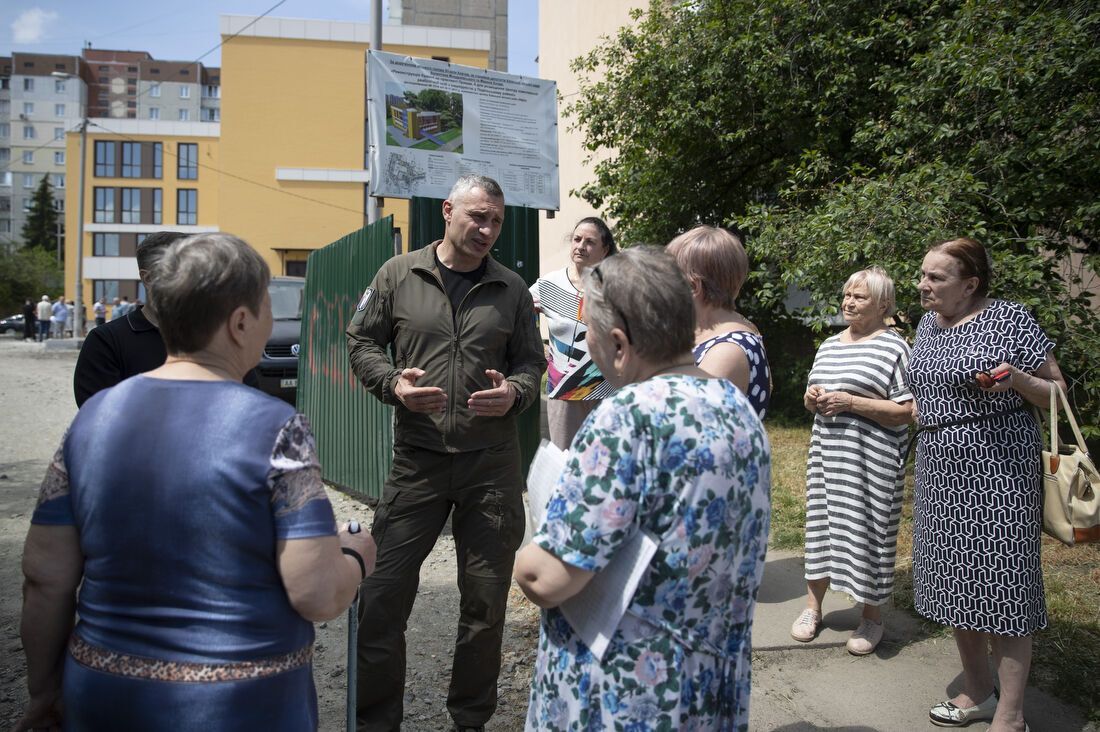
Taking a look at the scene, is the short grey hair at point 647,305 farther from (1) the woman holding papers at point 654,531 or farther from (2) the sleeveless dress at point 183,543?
(2) the sleeveless dress at point 183,543

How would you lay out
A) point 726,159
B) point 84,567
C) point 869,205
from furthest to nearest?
point 726,159
point 869,205
point 84,567

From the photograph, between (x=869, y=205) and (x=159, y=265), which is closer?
(x=159, y=265)

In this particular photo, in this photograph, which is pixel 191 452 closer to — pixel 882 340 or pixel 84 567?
pixel 84 567

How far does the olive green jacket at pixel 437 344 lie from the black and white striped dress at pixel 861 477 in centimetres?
176

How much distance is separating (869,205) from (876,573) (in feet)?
9.98

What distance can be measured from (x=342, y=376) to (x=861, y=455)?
4.25 m

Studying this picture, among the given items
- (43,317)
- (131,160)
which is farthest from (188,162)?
(43,317)

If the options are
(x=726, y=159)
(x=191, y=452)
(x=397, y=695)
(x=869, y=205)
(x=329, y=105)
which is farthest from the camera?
(x=329, y=105)

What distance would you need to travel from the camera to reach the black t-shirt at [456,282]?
3293mm

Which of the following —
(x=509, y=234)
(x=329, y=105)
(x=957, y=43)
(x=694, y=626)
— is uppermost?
(x=329, y=105)

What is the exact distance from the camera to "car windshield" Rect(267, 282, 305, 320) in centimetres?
1204

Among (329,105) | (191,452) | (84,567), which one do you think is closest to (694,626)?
(191,452)

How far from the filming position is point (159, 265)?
68.5 inches

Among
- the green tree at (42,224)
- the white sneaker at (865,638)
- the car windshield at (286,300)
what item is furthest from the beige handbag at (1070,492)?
the green tree at (42,224)
